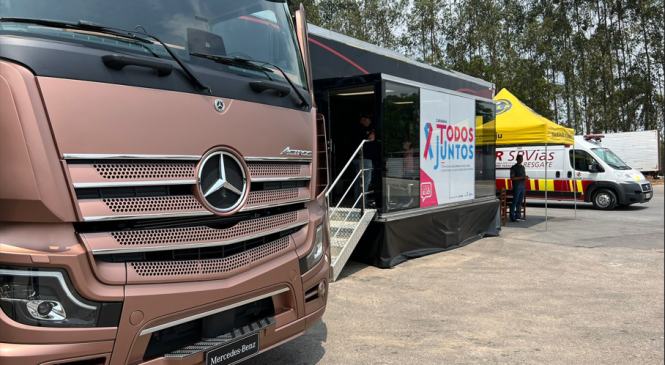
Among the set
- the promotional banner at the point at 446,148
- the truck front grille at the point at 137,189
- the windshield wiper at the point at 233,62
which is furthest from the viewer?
the promotional banner at the point at 446,148

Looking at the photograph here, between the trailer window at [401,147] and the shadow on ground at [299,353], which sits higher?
the trailer window at [401,147]

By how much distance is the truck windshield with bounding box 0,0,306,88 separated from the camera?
2287 millimetres

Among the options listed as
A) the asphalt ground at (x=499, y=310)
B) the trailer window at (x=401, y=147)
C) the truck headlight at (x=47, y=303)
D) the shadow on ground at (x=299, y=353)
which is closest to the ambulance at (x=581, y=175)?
the asphalt ground at (x=499, y=310)

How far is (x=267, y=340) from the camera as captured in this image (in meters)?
2.84

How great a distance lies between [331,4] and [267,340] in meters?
35.1

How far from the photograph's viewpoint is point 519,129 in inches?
440

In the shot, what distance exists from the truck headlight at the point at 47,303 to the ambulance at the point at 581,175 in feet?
48.1

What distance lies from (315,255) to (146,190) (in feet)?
4.36

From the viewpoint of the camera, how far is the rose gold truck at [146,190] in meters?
1.98

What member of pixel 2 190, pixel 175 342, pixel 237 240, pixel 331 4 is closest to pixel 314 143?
pixel 237 240

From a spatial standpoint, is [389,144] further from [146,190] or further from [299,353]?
[146,190]

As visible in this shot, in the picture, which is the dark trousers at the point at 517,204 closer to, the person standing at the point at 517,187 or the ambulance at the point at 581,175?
the person standing at the point at 517,187

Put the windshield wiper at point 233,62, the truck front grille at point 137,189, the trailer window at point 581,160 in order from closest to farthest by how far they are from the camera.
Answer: the truck front grille at point 137,189 < the windshield wiper at point 233,62 < the trailer window at point 581,160

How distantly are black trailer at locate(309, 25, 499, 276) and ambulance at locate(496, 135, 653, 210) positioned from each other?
6955 millimetres
